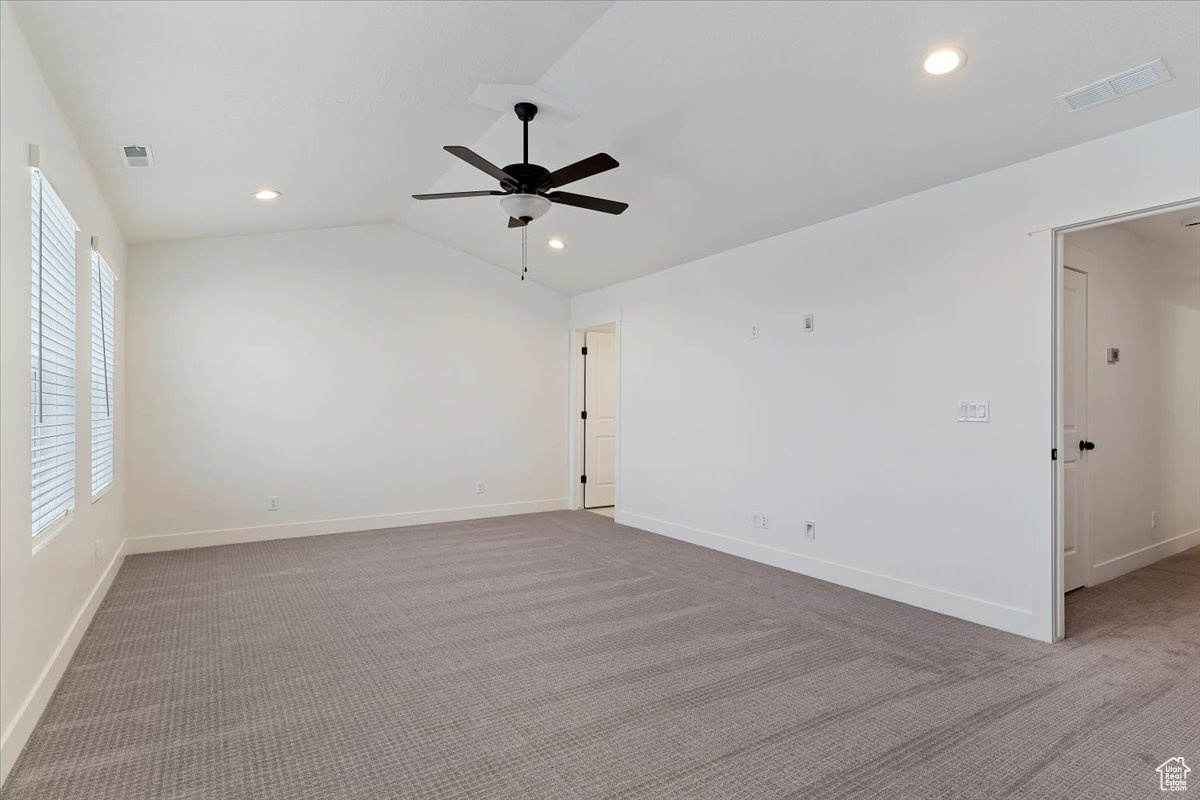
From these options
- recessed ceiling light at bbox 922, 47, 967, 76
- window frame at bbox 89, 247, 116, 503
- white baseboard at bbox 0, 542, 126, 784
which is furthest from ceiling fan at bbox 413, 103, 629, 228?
white baseboard at bbox 0, 542, 126, 784

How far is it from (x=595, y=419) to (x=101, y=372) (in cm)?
470

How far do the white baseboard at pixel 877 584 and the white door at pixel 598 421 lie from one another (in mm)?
1775

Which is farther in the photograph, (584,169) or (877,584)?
(877,584)

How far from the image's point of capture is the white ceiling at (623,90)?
2455 millimetres

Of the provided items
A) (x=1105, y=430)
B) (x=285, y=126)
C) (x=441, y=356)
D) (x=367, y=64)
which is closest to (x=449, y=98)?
(x=367, y=64)

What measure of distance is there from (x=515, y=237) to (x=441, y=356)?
154 cm

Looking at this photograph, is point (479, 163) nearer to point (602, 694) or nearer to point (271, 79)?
point (271, 79)

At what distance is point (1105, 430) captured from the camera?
4.45m

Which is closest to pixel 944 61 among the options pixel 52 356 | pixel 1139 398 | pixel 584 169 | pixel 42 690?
pixel 584 169

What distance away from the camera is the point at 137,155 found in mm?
3484

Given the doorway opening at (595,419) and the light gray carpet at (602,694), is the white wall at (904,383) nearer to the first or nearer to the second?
the light gray carpet at (602,694)

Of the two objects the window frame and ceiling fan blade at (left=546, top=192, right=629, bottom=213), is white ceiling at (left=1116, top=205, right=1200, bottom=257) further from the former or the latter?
the window frame

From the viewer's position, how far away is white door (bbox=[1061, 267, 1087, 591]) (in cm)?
408

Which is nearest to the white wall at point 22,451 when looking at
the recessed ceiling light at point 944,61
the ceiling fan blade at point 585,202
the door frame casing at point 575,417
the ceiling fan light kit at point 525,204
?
the ceiling fan light kit at point 525,204
